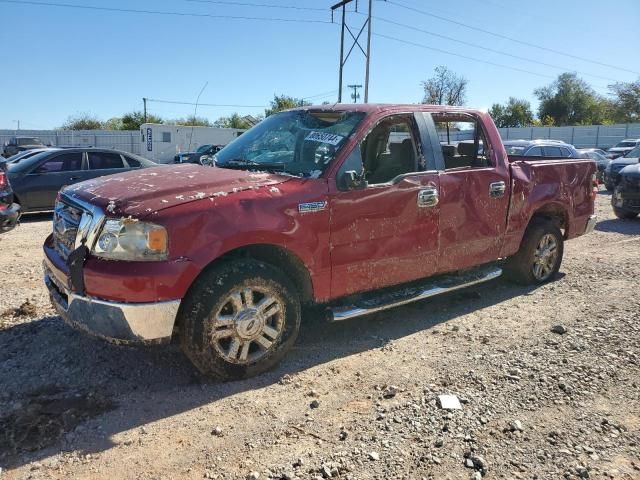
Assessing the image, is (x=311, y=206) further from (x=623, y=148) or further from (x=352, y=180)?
(x=623, y=148)

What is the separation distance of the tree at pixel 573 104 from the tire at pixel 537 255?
70.5 meters

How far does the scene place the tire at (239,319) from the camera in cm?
346

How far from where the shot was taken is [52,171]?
10828 millimetres

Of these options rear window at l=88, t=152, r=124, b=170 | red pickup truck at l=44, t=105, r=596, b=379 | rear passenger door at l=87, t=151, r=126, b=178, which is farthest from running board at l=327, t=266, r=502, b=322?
rear window at l=88, t=152, r=124, b=170

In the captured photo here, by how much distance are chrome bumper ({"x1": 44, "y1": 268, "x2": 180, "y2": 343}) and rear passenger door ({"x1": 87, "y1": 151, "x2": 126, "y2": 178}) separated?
8.37 metres

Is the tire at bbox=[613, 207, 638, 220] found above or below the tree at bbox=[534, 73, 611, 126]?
below

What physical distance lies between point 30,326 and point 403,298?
3.22m

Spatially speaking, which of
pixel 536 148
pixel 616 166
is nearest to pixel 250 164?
pixel 536 148

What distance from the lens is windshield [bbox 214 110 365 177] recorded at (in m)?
4.23

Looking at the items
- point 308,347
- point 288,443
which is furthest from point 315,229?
point 288,443

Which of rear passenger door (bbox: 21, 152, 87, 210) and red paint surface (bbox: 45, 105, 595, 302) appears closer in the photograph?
red paint surface (bbox: 45, 105, 595, 302)

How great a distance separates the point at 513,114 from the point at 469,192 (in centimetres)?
7310

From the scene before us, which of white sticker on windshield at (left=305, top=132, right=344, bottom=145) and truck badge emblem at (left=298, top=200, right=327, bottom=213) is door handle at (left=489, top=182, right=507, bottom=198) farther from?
truck badge emblem at (left=298, top=200, right=327, bottom=213)

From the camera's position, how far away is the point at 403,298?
14.9 ft
